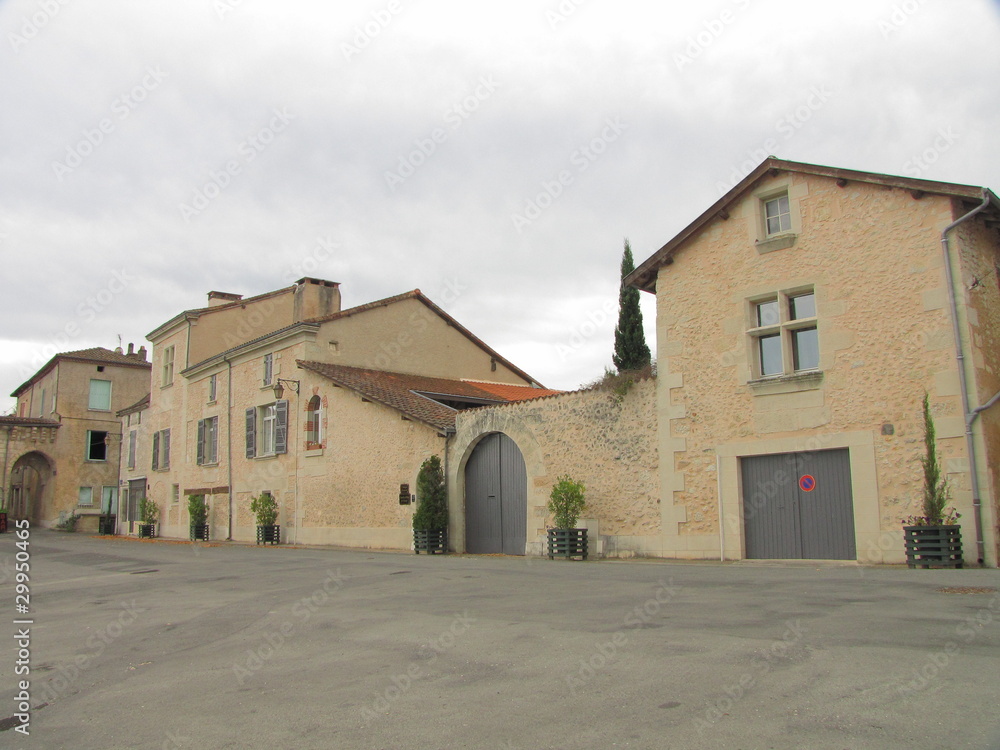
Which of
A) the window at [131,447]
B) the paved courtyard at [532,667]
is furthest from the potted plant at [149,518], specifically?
the paved courtyard at [532,667]

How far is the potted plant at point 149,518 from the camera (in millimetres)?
30828

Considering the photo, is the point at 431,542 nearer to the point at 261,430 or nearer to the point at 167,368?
the point at 261,430

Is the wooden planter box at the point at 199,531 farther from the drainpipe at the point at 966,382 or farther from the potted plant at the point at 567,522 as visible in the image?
Answer: the drainpipe at the point at 966,382

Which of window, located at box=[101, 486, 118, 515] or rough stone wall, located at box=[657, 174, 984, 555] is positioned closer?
rough stone wall, located at box=[657, 174, 984, 555]

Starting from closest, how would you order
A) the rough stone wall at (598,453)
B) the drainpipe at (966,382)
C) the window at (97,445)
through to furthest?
the drainpipe at (966,382), the rough stone wall at (598,453), the window at (97,445)

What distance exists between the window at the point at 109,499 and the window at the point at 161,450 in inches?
385

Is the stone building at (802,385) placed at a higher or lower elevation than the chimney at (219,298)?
lower

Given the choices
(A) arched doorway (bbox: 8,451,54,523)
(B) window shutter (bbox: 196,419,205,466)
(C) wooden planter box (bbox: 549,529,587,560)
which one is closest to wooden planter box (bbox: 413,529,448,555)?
(C) wooden planter box (bbox: 549,529,587,560)

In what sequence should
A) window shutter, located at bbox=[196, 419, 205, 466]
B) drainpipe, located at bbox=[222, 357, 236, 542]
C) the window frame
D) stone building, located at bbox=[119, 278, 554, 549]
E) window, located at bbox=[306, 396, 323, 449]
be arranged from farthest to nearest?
window shutter, located at bbox=[196, 419, 205, 466] < drainpipe, located at bbox=[222, 357, 236, 542] < window, located at bbox=[306, 396, 323, 449] < stone building, located at bbox=[119, 278, 554, 549] < the window frame

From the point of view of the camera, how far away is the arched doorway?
38750 millimetres

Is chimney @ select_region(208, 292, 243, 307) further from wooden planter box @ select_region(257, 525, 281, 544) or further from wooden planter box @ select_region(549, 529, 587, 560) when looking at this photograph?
wooden planter box @ select_region(549, 529, 587, 560)

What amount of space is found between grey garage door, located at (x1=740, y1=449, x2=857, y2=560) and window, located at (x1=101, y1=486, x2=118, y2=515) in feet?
114

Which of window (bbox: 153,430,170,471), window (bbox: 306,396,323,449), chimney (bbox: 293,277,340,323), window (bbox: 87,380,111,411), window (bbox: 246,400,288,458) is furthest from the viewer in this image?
window (bbox: 87,380,111,411)

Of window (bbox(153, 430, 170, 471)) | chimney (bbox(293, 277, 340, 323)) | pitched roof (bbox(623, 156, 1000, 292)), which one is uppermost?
chimney (bbox(293, 277, 340, 323))
